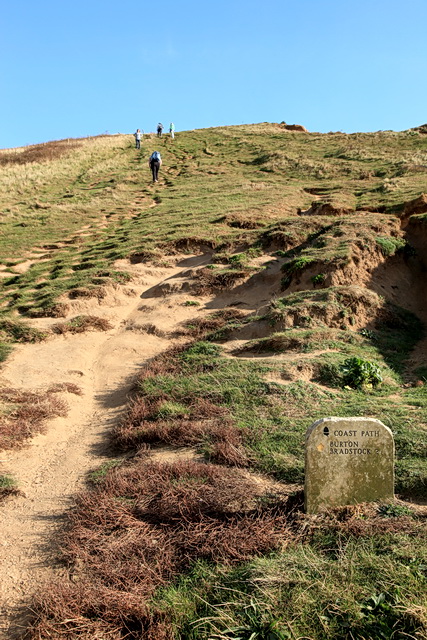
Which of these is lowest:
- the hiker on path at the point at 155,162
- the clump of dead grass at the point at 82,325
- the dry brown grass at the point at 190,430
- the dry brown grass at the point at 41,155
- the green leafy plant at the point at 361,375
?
the dry brown grass at the point at 190,430

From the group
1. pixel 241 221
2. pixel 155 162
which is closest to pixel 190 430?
pixel 241 221

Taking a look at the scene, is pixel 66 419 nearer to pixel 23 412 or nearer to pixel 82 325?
pixel 23 412

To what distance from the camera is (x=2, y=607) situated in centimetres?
423

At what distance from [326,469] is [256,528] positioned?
2.66ft

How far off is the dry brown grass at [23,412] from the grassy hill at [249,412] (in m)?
0.08

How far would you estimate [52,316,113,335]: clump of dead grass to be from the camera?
39.5 ft

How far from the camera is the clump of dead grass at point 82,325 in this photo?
12.1 meters

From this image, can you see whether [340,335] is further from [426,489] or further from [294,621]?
[294,621]

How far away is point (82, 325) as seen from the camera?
12281 millimetres

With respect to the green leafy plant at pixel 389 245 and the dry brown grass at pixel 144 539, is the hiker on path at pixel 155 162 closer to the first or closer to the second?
the green leafy plant at pixel 389 245

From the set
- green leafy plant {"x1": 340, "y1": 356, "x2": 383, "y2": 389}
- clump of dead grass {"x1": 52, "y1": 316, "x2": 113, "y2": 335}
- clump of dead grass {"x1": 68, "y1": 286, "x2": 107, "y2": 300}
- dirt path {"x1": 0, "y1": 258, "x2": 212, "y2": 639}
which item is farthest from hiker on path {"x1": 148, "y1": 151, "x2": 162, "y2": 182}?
green leafy plant {"x1": 340, "y1": 356, "x2": 383, "y2": 389}

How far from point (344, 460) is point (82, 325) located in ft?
28.9

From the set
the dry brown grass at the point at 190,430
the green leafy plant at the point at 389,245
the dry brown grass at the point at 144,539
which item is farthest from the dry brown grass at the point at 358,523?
the green leafy plant at the point at 389,245

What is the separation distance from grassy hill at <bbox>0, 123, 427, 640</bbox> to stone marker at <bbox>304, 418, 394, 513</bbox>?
0.16 meters
